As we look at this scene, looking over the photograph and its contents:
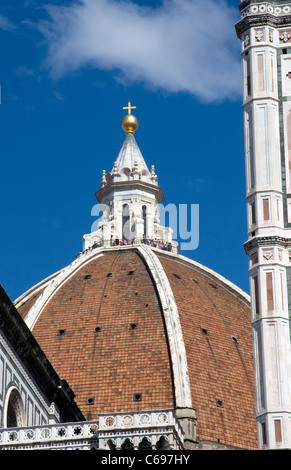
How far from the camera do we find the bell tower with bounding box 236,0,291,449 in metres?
20.0

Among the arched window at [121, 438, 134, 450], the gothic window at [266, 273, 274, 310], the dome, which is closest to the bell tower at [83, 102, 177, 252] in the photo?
the dome

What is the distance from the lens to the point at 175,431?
103ft

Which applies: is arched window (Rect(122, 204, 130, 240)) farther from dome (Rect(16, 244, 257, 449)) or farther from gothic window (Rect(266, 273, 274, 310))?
gothic window (Rect(266, 273, 274, 310))

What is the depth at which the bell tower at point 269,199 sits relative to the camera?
20.0 m

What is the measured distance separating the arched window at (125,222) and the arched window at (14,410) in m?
44.7

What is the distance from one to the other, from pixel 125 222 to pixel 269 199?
60503 mm

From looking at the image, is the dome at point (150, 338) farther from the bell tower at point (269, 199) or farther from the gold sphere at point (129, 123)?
the bell tower at point (269, 199)

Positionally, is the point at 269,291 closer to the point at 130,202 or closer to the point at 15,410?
the point at 15,410

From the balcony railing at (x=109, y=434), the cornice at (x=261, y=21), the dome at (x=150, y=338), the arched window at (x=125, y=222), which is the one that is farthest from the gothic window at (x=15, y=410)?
the arched window at (x=125, y=222)

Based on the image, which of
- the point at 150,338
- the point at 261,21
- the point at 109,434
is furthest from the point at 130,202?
the point at 261,21

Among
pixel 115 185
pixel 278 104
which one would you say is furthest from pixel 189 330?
pixel 278 104
